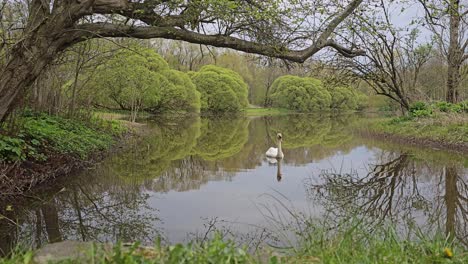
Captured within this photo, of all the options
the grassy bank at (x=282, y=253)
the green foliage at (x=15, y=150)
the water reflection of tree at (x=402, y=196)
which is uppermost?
the green foliage at (x=15, y=150)

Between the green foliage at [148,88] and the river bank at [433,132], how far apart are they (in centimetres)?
1719

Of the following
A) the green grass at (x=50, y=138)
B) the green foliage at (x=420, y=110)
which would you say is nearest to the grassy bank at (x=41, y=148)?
the green grass at (x=50, y=138)

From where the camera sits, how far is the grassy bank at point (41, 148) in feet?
22.6

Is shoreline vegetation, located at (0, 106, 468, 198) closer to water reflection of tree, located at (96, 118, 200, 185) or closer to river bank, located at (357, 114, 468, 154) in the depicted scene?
river bank, located at (357, 114, 468, 154)

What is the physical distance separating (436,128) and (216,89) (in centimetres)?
3433

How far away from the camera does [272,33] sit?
753 centimetres

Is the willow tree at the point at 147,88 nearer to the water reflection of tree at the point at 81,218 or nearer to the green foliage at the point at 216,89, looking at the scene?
the green foliage at the point at 216,89

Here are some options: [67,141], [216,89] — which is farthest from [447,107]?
[216,89]

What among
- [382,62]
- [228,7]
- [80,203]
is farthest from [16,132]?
[382,62]

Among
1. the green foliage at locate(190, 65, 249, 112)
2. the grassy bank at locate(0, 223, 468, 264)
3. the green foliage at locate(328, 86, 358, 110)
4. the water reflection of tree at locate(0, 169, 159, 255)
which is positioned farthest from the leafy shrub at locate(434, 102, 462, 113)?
the green foliage at locate(328, 86, 358, 110)

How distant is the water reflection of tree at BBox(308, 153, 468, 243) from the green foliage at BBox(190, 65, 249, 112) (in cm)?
3819

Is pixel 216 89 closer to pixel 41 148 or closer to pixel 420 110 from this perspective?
pixel 420 110

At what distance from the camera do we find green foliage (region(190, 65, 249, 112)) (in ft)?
157

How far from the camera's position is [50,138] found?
30.0ft
